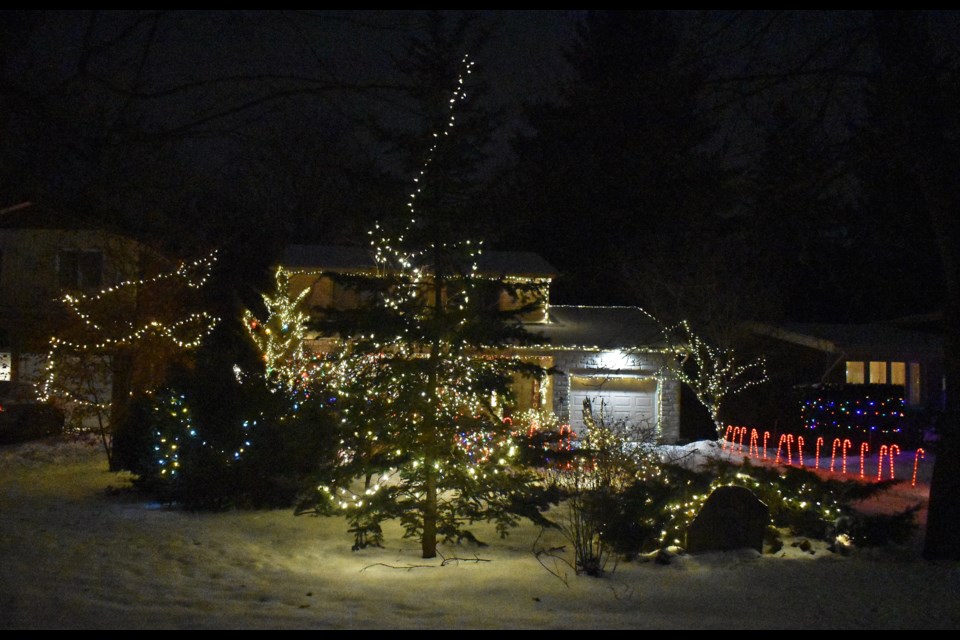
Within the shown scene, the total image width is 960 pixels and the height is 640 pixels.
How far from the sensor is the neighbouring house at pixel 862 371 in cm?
2272

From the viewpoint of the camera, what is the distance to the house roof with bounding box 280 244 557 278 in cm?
2428

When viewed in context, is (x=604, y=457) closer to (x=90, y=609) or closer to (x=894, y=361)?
(x=90, y=609)

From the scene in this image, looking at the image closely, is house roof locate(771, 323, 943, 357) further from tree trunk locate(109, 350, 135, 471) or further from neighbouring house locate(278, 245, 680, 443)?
tree trunk locate(109, 350, 135, 471)

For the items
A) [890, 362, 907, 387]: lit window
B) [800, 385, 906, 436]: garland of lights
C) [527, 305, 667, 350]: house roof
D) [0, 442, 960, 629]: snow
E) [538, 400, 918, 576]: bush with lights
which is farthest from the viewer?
[890, 362, 907, 387]: lit window

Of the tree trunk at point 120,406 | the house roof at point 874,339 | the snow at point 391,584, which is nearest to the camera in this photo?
the snow at point 391,584

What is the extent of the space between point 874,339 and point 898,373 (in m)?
2.98

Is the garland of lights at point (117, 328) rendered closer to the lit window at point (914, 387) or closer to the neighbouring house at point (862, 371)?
the neighbouring house at point (862, 371)

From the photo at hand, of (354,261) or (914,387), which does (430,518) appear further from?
(914,387)

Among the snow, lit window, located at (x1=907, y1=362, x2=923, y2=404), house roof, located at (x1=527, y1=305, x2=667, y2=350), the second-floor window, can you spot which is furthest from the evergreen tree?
the second-floor window

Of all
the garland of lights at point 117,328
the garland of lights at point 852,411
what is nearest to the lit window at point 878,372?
the garland of lights at point 852,411

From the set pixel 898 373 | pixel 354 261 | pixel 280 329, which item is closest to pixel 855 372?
pixel 898 373

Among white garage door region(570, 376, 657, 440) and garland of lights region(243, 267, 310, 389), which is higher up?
garland of lights region(243, 267, 310, 389)

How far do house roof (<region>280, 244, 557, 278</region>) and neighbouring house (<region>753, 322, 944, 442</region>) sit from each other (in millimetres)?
6448

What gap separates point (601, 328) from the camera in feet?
88.3
